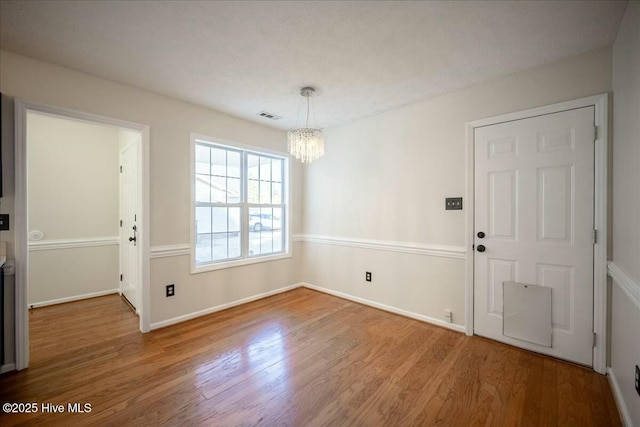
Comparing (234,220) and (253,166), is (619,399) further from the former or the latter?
(253,166)

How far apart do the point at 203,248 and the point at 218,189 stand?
76cm

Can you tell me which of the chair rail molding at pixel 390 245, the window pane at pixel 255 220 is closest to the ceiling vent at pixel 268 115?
the window pane at pixel 255 220

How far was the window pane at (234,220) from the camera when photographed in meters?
3.61

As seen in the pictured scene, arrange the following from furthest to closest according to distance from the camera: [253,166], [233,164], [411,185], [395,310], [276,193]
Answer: [276,193] < [253,166] < [233,164] < [395,310] < [411,185]

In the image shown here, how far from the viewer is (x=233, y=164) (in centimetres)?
362

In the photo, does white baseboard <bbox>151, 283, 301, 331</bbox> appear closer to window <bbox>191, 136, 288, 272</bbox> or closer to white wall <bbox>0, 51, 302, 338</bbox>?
white wall <bbox>0, 51, 302, 338</bbox>

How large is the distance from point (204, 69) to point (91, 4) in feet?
2.67

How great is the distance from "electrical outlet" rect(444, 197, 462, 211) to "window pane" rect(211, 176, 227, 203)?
8.71ft

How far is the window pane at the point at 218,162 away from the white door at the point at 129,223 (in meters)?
0.82

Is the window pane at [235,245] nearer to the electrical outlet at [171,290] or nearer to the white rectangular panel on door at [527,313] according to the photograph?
the electrical outlet at [171,290]

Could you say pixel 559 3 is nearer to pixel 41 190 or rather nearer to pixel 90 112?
pixel 90 112

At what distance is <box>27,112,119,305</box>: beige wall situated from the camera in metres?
3.42

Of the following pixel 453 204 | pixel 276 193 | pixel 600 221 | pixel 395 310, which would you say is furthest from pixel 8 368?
pixel 600 221

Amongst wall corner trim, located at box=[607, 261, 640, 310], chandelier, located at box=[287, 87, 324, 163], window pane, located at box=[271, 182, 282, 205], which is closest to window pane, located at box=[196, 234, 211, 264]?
window pane, located at box=[271, 182, 282, 205]
